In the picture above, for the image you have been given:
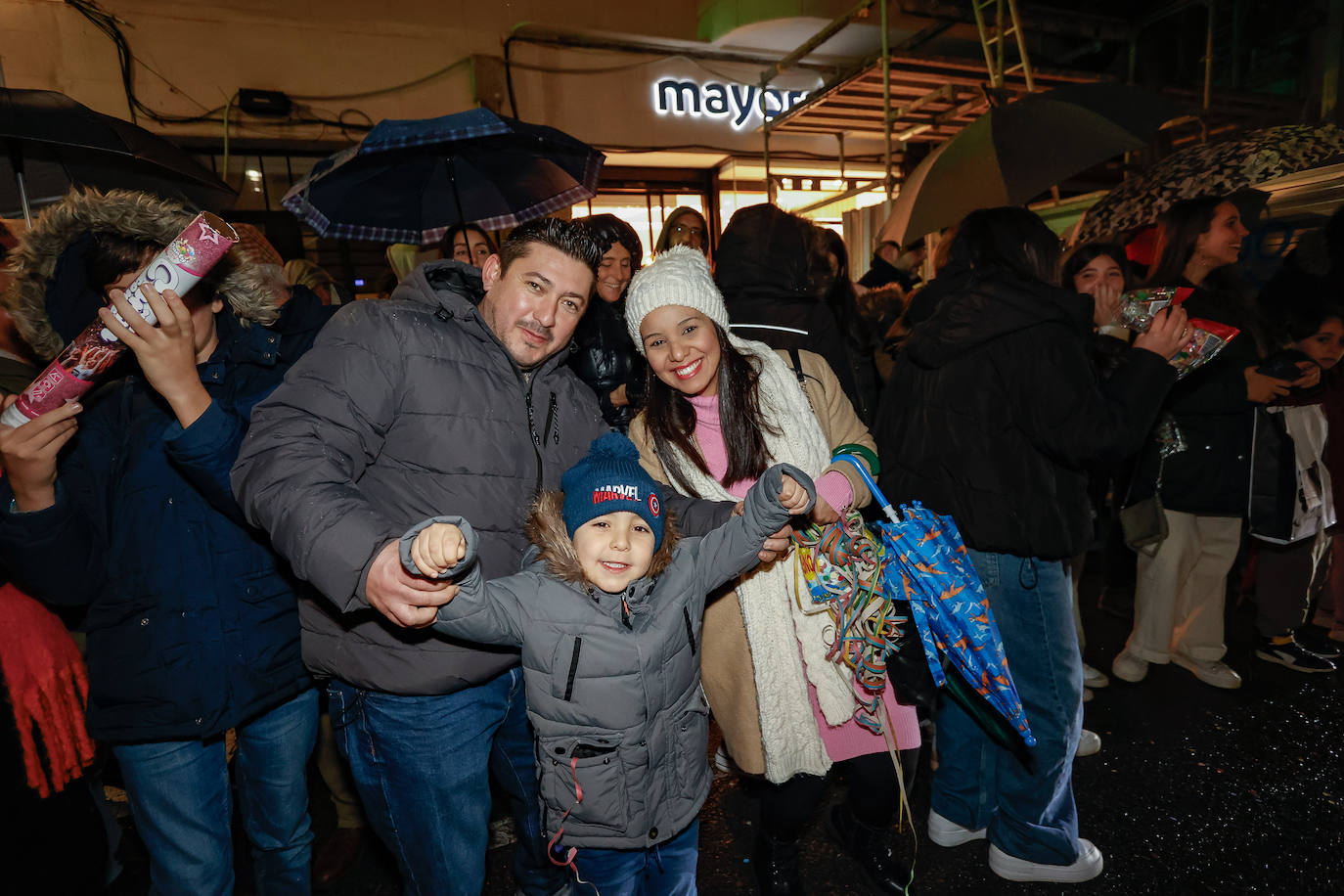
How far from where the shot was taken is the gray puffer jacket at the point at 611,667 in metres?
1.87

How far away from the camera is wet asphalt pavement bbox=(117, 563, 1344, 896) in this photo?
263 centimetres

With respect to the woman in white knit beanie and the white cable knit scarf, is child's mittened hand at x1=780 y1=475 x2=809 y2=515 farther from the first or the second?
the white cable knit scarf

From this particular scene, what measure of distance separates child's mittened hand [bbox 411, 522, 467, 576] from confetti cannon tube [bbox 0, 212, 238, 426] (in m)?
0.88

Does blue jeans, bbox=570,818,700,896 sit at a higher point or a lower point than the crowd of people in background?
lower

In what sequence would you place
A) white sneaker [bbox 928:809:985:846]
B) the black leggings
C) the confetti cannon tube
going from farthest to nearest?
white sneaker [bbox 928:809:985:846] → the black leggings → the confetti cannon tube

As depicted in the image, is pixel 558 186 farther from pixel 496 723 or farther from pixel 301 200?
pixel 496 723

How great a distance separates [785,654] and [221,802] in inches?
69.4

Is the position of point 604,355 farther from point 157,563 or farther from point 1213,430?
point 1213,430

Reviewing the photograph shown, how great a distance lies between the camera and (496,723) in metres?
2.08

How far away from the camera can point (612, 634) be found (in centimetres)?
190

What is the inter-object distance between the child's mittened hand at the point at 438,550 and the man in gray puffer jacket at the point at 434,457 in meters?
0.41

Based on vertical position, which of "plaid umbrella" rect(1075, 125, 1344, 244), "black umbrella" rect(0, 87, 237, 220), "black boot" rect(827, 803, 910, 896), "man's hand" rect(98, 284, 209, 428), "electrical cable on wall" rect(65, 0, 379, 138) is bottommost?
"black boot" rect(827, 803, 910, 896)

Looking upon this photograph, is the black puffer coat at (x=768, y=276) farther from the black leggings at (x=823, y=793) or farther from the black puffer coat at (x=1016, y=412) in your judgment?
the black leggings at (x=823, y=793)

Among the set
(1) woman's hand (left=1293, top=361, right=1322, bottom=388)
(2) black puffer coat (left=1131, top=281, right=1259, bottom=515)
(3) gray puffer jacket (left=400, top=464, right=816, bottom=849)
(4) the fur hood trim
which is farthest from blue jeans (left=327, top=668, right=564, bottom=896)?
(1) woman's hand (left=1293, top=361, right=1322, bottom=388)
